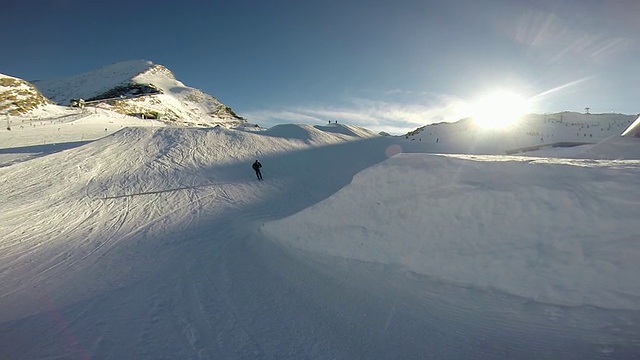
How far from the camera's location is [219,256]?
682cm

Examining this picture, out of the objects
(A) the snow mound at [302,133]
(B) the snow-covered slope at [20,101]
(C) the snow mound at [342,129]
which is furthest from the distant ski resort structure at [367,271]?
(B) the snow-covered slope at [20,101]

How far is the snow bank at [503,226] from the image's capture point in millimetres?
4246

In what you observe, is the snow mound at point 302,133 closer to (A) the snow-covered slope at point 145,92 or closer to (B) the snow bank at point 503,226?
(B) the snow bank at point 503,226

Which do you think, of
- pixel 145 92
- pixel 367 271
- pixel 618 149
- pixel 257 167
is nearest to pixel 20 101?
pixel 257 167

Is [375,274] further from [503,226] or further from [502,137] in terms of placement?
[502,137]

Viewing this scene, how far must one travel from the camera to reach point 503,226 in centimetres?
502

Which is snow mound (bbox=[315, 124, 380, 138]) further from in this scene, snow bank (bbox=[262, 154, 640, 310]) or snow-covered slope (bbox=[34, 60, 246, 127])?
snow-covered slope (bbox=[34, 60, 246, 127])

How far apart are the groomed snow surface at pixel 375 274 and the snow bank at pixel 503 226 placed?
24 mm

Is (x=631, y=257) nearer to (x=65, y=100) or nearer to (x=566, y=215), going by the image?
(x=566, y=215)

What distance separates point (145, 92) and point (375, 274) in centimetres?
10250

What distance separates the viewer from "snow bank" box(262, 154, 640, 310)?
4.25 metres

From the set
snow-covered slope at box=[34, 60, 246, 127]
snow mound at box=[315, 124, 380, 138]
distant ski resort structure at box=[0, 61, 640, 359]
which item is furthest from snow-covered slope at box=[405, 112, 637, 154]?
snow-covered slope at box=[34, 60, 246, 127]

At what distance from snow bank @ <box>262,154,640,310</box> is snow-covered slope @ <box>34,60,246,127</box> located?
71.8 metres

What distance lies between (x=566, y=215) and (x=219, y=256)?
7.18m
